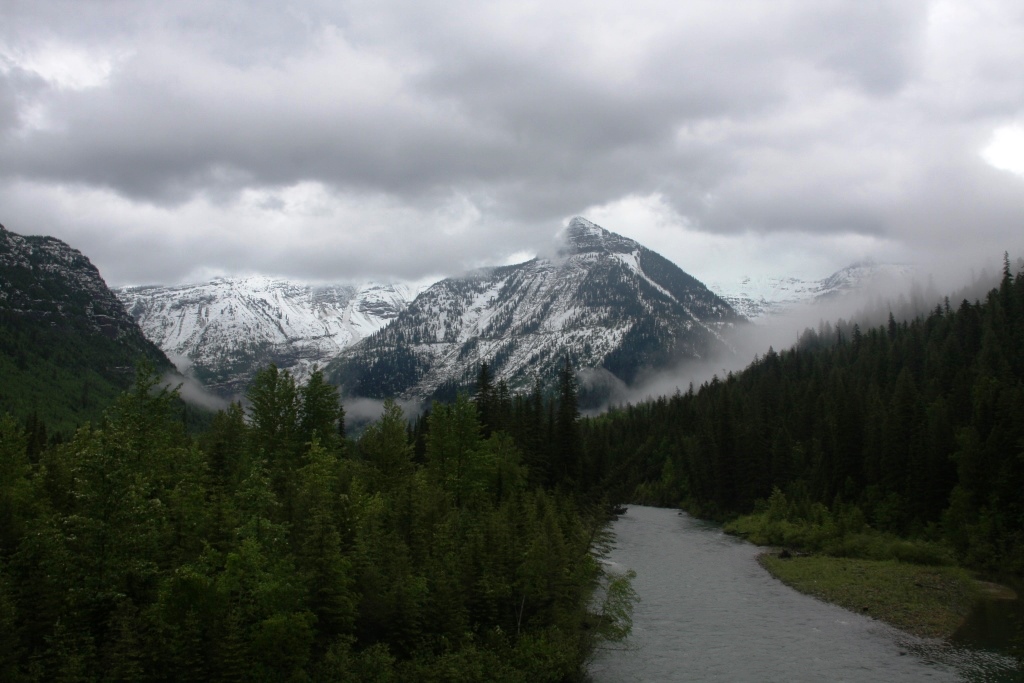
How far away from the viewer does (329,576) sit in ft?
109

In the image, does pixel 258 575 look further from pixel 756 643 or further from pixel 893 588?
pixel 893 588

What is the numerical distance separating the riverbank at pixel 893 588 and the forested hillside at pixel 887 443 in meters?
6.82

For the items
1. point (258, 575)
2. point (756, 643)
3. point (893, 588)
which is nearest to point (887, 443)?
point (893, 588)

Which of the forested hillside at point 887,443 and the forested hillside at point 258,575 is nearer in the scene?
the forested hillside at point 258,575

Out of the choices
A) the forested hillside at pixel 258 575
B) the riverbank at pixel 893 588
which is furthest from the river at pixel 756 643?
the forested hillside at pixel 258 575

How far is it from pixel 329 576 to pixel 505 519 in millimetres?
16746

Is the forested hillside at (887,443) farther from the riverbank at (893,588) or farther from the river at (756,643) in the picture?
the river at (756,643)

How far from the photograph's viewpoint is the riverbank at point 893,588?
5212 centimetres

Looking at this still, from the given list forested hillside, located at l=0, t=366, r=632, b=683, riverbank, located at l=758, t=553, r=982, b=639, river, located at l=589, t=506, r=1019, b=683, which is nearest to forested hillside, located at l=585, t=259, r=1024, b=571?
riverbank, located at l=758, t=553, r=982, b=639

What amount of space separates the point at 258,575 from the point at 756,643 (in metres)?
33.1

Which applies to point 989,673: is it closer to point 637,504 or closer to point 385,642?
point 385,642

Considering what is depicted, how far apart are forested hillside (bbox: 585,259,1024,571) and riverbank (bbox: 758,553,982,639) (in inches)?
269

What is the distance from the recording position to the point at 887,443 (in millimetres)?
89938

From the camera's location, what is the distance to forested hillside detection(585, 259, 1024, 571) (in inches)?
2916
